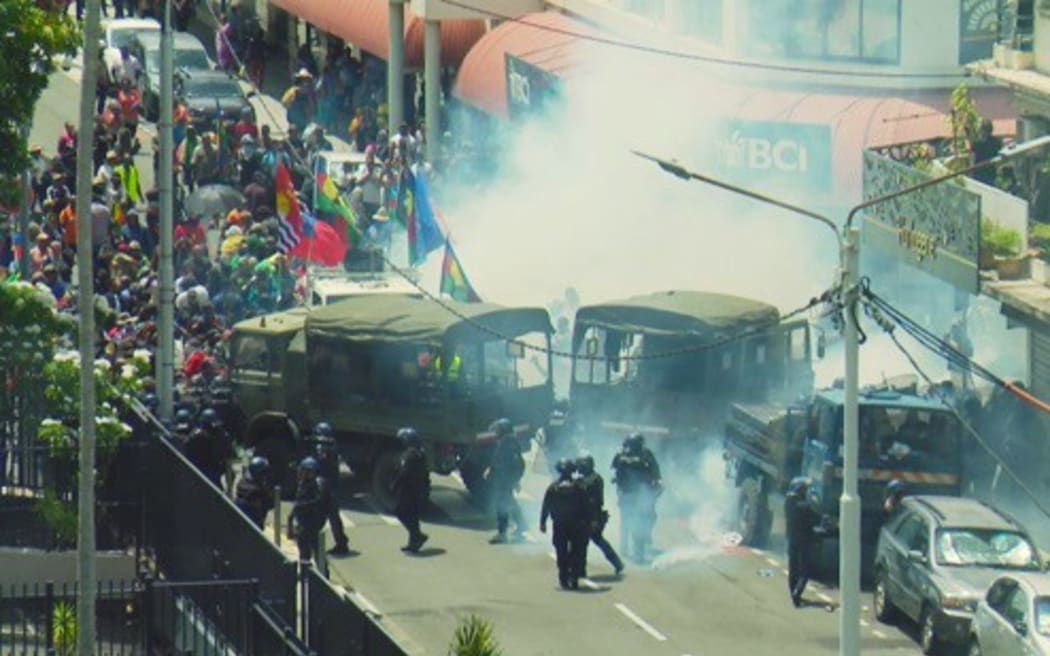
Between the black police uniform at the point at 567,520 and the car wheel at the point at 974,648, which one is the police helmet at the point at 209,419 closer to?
the black police uniform at the point at 567,520

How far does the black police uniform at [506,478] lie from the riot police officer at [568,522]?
5.46 feet

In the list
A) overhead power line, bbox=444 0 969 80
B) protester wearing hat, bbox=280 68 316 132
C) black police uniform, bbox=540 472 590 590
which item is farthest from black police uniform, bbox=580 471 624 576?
protester wearing hat, bbox=280 68 316 132

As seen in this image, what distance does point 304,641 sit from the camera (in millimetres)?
28562

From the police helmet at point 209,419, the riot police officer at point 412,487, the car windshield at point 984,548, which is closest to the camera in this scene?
the car windshield at point 984,548

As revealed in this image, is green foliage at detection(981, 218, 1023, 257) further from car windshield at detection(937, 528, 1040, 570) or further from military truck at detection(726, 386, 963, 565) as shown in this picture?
car windshield at detection(937, 528, 1040, 570)

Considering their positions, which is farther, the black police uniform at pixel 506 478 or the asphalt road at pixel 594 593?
the black police uniform at pixel 506 478

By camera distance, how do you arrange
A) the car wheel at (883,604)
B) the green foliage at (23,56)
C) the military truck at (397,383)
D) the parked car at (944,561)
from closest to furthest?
1. the green foliage at (23,56)
2. the parked car at (944,561)
3. the car wheel at (883,604)
4. the military truck at (397,383)

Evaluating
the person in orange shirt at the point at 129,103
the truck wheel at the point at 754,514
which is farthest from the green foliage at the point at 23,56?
the person in orange shirt at the point at 129,103

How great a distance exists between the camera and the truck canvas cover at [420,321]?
41594 mm

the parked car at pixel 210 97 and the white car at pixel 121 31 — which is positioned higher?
the white car at pixel 121 31

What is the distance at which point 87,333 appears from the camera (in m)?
26.2

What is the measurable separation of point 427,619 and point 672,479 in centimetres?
635

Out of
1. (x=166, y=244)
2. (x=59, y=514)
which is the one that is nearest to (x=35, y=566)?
(x=59, y=514)

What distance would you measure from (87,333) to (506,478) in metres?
13.9
